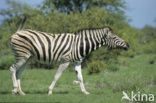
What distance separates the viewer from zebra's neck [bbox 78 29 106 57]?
1052 centimetres

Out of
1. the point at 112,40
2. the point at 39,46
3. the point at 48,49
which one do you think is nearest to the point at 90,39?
the point at 112,40

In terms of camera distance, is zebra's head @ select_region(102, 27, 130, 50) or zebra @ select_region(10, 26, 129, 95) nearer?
zebra @ select_region(10, 26, 129, 95)

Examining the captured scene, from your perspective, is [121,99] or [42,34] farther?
[42,34]

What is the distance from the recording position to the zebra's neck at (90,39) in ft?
34.5

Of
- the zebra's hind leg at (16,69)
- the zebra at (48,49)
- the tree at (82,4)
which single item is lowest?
the zebra's hind leg at (16,69)

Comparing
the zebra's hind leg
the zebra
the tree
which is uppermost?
the tree

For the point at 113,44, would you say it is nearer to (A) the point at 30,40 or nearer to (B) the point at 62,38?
(B) the point at 62,38

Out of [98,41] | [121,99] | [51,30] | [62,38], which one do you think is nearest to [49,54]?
[62,38]

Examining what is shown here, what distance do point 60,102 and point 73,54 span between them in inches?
87.7

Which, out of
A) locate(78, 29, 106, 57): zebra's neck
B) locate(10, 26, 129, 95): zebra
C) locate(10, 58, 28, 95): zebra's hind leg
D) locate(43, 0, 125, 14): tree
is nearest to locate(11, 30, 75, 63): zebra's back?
locate(10, 26, 129, 95): zebra

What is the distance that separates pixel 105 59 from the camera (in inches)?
1013

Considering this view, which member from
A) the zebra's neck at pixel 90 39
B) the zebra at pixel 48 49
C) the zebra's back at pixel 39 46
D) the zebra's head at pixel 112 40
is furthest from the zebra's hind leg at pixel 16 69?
the zebra's head at pixel 112 40

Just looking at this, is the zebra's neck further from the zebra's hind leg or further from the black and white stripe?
the zebra's hind leg

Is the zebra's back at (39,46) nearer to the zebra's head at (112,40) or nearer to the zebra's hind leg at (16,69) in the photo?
the zebra's hind leg at (16,69)
